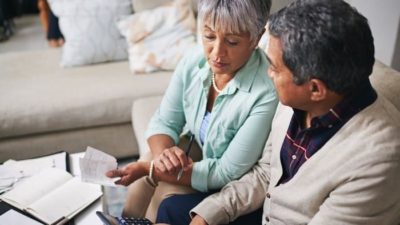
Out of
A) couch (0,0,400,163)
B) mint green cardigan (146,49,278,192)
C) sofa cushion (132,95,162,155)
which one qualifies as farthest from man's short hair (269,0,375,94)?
couch (0,0,400,163)

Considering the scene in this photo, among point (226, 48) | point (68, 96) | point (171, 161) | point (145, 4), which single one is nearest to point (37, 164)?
point (171, 161)

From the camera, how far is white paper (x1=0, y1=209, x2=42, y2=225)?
1.19 meters

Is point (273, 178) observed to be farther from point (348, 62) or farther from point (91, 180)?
point (91, 180)

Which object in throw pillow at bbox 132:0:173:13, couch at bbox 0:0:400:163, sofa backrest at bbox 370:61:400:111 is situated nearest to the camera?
sofa backrest at bbox 370:61:400:111

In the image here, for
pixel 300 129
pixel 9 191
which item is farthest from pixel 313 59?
pixel 9 191

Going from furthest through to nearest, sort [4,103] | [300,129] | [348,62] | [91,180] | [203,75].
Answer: [4,103] < [203,75] < [91,180] < [300,129] < [348,62]

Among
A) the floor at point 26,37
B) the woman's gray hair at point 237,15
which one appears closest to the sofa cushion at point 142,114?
the woman's gray hair at point 237,15

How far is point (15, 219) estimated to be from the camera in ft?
3.96

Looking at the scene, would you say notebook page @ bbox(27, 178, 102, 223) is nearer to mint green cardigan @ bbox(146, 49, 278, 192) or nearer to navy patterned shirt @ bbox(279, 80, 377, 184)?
mint green cardigan @ bbox(146, 49, 278, 192)

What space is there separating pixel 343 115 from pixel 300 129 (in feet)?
0.50

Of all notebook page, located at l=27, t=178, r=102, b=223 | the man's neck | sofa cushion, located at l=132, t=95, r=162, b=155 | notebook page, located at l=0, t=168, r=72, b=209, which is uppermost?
the man's neck

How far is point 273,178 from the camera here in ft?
3.67

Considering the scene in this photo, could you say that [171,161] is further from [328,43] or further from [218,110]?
[328,43]

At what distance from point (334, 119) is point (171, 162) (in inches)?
21.7
